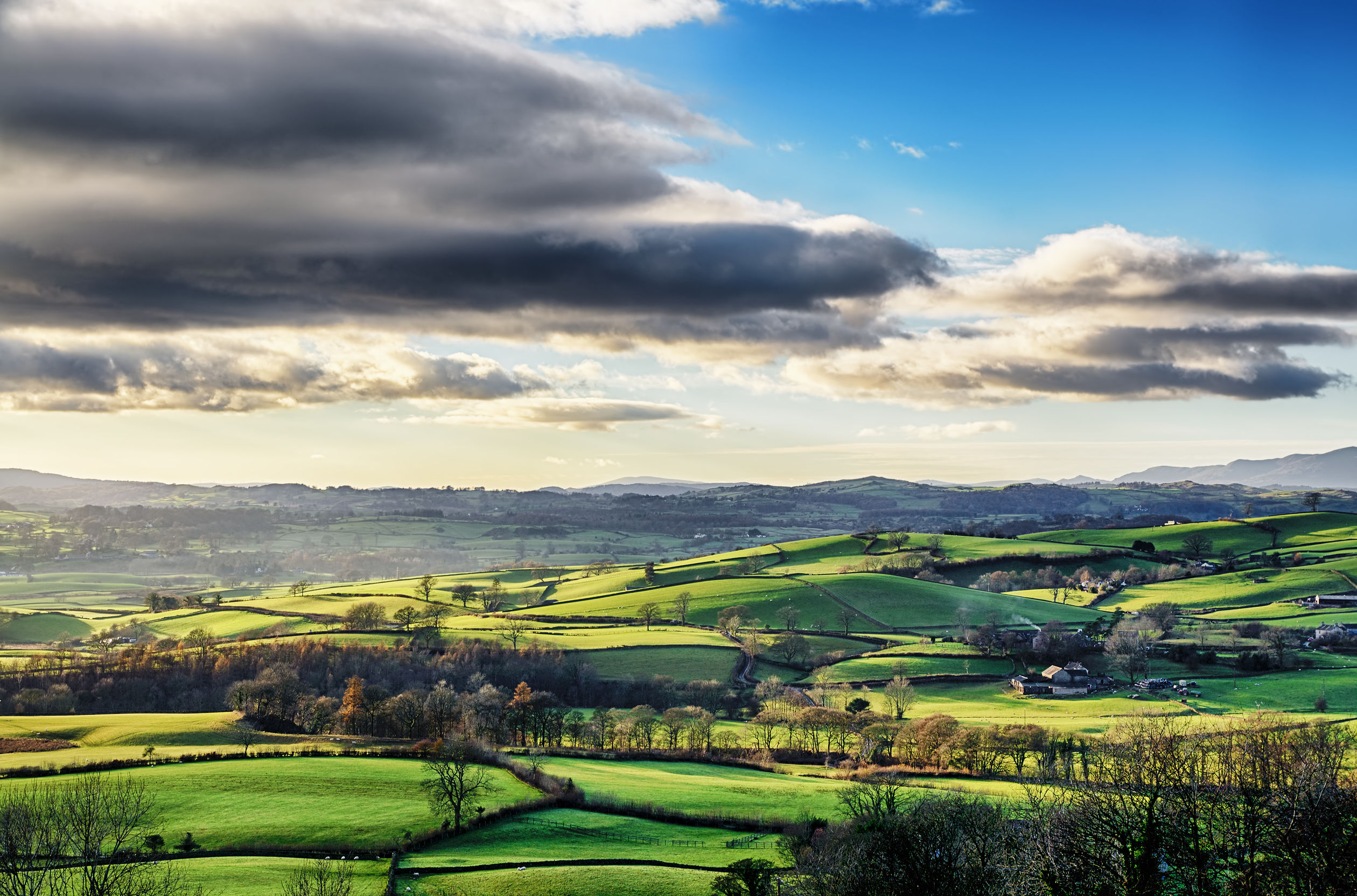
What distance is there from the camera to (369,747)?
84.4m

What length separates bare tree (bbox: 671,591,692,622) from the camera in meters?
167

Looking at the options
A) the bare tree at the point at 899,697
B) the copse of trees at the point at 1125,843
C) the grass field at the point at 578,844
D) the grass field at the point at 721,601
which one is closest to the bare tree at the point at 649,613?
the grass field at the point at 721,601

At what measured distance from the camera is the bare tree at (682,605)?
166750 mm

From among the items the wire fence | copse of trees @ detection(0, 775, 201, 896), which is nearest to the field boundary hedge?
the wire fence

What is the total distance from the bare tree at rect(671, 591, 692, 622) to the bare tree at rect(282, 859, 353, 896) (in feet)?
380

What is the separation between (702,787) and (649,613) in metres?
86.2

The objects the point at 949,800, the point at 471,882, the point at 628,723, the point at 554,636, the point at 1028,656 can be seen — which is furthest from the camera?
the point at 554,636

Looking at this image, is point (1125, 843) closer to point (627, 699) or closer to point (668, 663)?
point (627, 699)

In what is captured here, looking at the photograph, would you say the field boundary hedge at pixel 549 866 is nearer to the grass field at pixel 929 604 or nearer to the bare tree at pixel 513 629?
the bare tree at pixel 513 629

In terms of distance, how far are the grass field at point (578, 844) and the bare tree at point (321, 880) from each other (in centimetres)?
436

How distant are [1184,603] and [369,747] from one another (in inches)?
5648

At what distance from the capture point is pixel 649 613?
161 m

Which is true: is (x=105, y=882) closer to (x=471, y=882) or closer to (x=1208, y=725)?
(x=471, y=882)

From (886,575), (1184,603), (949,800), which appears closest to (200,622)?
(886,575)
